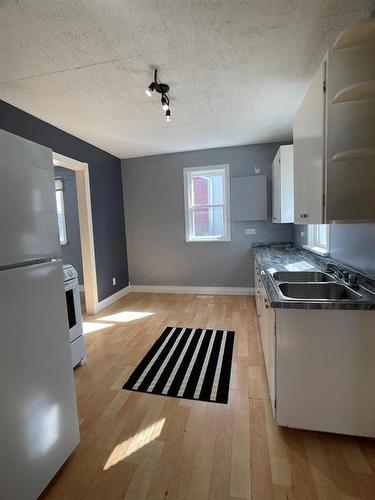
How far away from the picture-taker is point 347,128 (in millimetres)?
1303

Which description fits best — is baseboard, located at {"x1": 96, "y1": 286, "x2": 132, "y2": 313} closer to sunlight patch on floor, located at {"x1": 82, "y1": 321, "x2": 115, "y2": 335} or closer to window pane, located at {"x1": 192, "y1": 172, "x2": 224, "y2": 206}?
sunlight patch on floor, located at {"x1": 82, "y1": 321, "x2": 115, "y2": 335}

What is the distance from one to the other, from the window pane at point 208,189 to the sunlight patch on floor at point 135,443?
137 inches

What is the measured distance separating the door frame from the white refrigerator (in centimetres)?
248

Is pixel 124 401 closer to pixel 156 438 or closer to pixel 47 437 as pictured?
pixel 156 438

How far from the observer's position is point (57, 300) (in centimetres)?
136

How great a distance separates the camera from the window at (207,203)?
4.31 metres

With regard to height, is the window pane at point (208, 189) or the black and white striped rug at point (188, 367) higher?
the window pane at point (208, 189)

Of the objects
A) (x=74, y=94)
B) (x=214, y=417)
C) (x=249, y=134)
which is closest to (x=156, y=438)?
(x=214, y=417)

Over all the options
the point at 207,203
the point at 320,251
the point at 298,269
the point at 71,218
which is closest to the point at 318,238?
the point at 320,251

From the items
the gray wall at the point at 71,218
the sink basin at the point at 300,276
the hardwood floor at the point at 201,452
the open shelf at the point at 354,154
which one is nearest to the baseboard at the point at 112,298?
the gray wall at the point at 71,218

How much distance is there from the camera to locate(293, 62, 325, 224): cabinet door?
140 cm

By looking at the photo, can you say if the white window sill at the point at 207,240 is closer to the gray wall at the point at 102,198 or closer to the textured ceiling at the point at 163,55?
the gray wall at the point at 102,198

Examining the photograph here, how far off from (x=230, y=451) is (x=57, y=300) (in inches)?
53.7

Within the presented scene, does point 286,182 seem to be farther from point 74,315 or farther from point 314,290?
point 74,315
